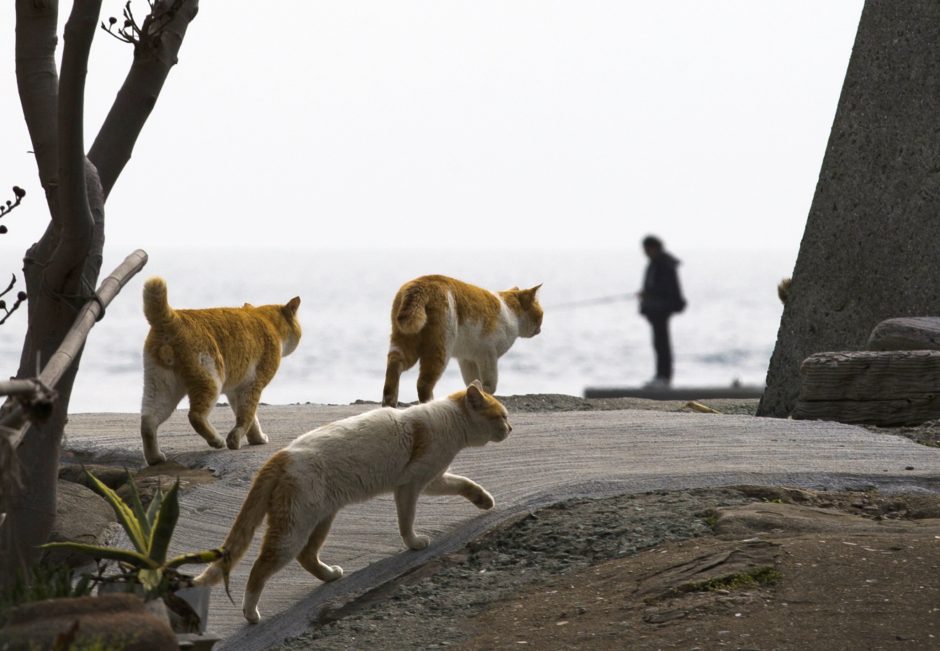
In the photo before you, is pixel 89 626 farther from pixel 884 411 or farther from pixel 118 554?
pixel 884 411

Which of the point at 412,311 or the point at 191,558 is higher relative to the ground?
the point at 412,311

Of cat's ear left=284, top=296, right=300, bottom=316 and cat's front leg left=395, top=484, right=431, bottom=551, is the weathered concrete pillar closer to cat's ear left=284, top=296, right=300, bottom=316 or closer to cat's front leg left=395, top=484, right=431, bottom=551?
cat's ear left=284, top=296, right=300, bottom=316

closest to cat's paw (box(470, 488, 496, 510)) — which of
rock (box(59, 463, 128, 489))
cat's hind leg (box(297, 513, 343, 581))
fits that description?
cat's hind leg (box(297, 513, 343, 581))

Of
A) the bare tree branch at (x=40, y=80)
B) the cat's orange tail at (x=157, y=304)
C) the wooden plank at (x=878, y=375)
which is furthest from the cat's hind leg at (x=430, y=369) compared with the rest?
the bare tree branch at (x=40, y=80)

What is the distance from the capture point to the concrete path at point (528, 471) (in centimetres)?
556

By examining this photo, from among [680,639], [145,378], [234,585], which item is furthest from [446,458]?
[145,378]

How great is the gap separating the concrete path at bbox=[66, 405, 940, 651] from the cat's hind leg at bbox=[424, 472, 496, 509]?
0.22ft

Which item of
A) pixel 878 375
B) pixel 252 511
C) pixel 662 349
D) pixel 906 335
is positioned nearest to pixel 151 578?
pixel 252 511

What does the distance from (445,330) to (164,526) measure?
3.57 metres

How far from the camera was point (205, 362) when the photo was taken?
6723 mm

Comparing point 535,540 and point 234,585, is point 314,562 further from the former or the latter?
point 535,540

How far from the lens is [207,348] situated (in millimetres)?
6754

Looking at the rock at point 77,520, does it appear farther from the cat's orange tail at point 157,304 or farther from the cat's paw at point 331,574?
the cat's paw at point 331,574

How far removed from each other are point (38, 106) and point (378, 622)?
267 cm
